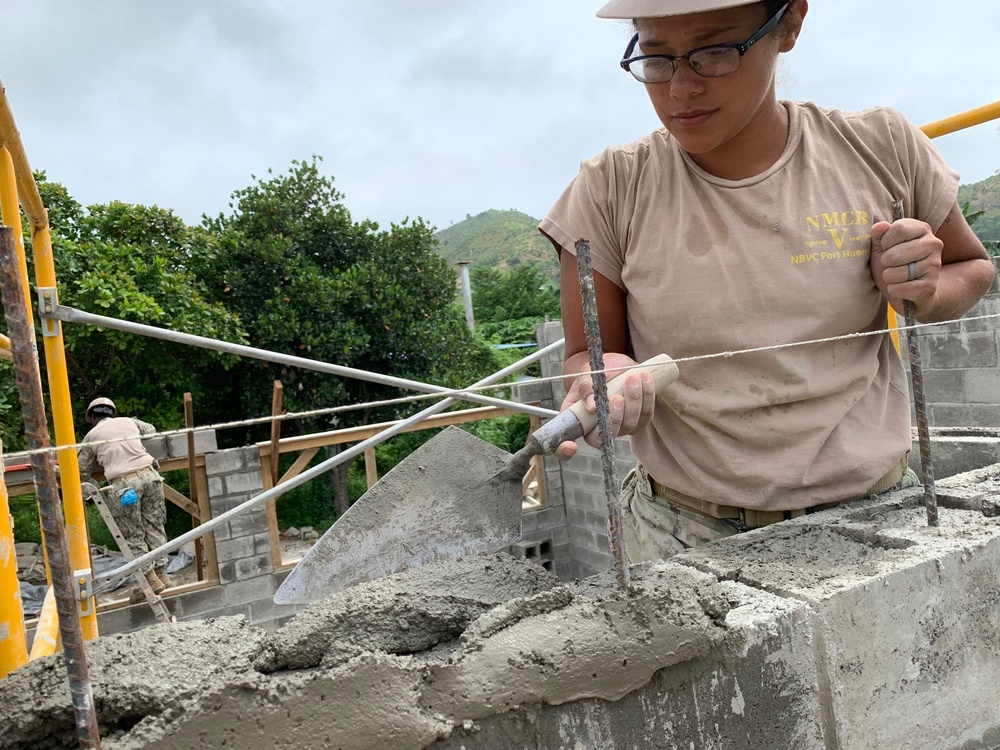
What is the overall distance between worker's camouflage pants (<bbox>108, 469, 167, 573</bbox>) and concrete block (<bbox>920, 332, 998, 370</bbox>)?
6.40 m

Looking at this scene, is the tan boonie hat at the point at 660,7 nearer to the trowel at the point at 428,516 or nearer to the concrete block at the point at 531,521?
the trowel at the point at 428,516

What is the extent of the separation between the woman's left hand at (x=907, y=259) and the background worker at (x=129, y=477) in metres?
6.29

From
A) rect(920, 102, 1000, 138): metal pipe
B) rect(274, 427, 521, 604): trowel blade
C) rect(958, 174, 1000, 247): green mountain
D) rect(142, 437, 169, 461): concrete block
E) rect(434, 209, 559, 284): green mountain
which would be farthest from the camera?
rect(434, 209, 559, 284): green mountain

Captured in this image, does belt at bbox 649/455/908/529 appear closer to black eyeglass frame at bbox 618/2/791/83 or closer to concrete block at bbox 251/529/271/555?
black eyeglass frame at bbox 618/2/791/83

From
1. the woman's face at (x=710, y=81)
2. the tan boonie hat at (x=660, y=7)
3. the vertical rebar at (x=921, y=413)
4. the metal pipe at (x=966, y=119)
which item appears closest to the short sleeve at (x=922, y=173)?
the vertical rebar at (x=921, y=413)

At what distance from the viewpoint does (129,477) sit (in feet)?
22.1

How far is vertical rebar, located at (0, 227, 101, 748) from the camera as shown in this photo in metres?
0.95

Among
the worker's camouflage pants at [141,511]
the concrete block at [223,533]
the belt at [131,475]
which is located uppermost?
the belt at [131,475]

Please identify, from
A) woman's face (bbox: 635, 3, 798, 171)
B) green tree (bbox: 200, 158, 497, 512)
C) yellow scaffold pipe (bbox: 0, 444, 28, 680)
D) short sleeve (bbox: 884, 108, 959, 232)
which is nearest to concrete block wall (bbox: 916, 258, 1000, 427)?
short sleeve (bbox: 884, 108, 959, 232)

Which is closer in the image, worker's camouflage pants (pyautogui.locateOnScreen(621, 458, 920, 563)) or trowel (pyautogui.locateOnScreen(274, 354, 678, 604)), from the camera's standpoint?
trowel (pyautogui.locateOnScreen(274, 354, 678, 604))

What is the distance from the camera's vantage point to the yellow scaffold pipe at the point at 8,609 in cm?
149

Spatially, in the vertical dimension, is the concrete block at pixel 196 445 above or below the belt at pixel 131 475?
above

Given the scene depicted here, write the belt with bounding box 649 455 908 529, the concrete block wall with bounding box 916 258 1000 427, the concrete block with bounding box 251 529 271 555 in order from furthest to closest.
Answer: the concrete block with bounding box 251 529 271 555
the concrete block wall with bounding box 916 258 1000 427
the belt with bounding box 649 455 908 529

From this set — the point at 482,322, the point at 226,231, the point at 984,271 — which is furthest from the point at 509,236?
the point at 984,271
